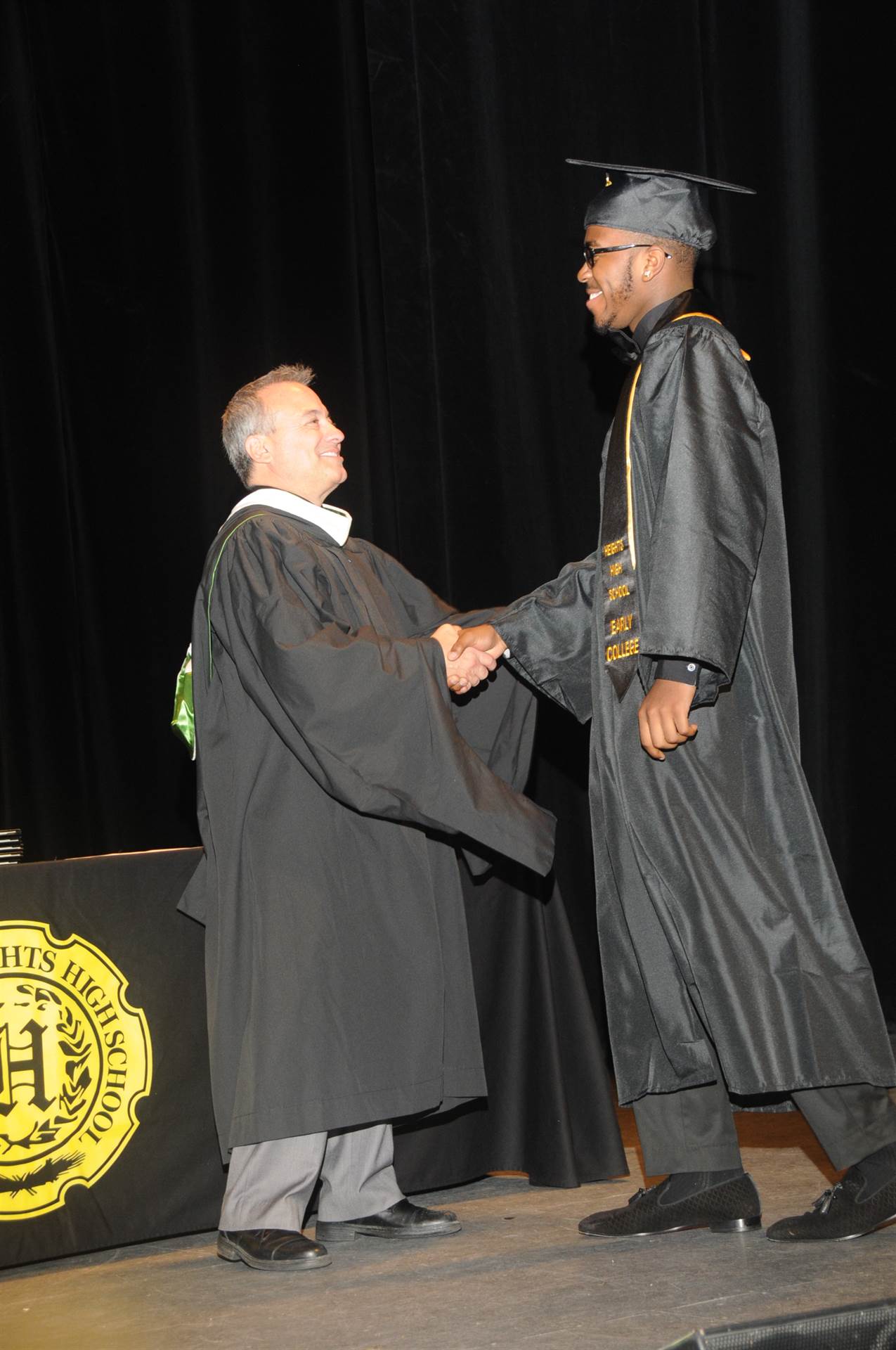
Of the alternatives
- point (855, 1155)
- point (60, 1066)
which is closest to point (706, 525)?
point (855, 1155)

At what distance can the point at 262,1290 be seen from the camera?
2287mm

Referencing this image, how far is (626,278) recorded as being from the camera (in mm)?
2609

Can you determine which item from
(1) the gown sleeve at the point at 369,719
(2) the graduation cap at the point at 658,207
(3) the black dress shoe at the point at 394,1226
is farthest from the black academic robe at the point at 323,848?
(2) the graduation cap at the point at 658,207

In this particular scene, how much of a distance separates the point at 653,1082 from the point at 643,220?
62.1 inches

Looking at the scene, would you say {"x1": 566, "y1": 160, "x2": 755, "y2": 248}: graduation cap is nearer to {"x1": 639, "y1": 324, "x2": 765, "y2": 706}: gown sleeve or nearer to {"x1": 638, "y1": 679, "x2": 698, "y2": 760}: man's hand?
{"x1": 639, "y1": 324, "x2": 765, "y2": 706}: gown sleeve

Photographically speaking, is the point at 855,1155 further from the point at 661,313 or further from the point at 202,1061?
the point at 661,313

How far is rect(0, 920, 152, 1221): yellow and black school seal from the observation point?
2.49m

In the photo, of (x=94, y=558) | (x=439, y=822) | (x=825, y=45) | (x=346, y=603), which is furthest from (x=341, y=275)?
(x=439, y=822)

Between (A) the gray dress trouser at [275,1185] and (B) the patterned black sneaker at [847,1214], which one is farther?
(A) the gray dress trouser at [275,1185]

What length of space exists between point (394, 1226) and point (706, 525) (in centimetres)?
144

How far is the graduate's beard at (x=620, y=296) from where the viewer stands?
2605 mm

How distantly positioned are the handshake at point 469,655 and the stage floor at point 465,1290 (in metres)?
1.03

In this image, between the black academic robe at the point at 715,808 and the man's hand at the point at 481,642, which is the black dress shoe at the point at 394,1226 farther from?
the man's hand at the point at 481,642

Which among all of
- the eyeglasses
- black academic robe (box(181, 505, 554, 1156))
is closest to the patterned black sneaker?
black academic robe (box(181, 505, 554, 1156))
